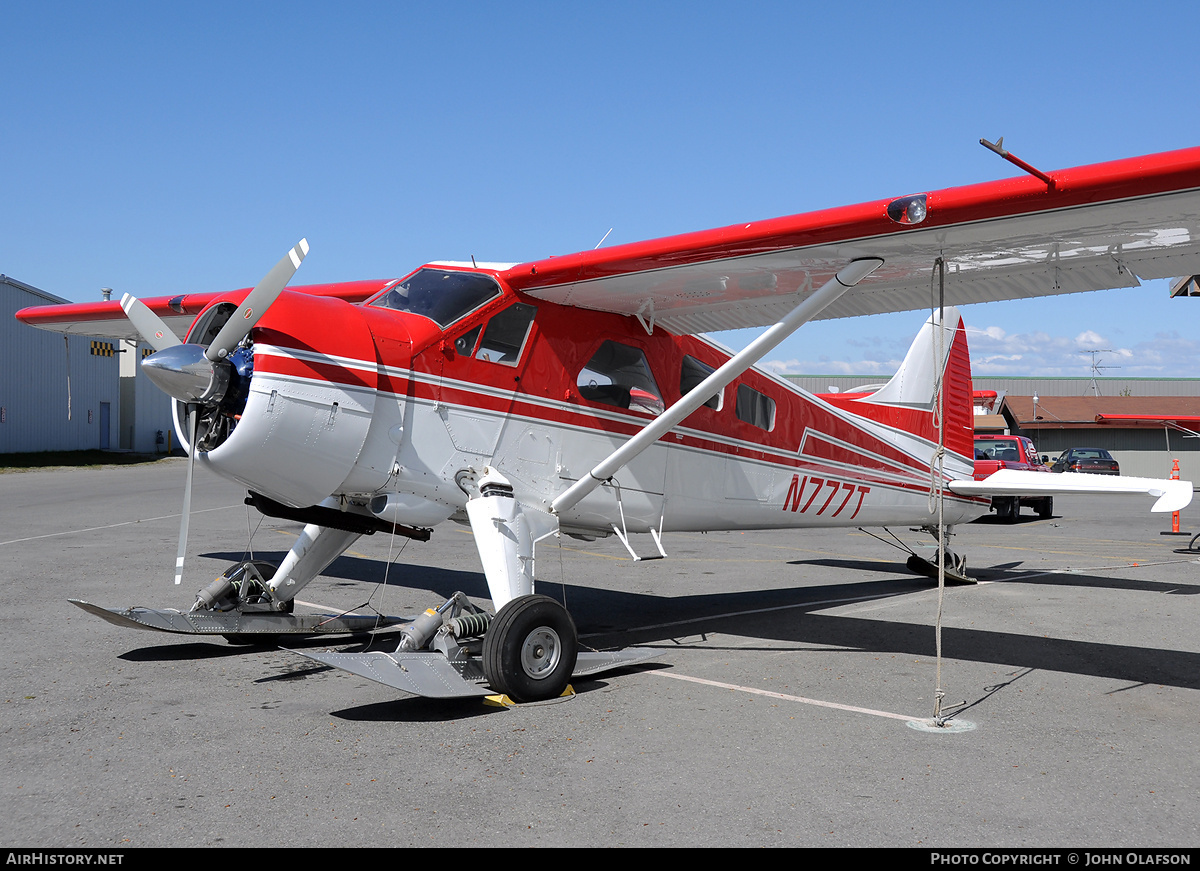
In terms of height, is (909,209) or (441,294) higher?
(909,209)

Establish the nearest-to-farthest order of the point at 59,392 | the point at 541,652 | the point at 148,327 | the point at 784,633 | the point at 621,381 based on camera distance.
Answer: the point at 541,652 → the point at 148,327 → the point at 621,381 → the point at 784,633 → the point at 59,392

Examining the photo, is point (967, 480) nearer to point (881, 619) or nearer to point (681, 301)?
point (881, 619)

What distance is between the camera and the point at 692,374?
326 inches

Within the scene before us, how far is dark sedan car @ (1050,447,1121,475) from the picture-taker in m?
34.5

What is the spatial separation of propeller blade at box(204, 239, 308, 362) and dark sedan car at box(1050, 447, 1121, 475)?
33470 millimetres

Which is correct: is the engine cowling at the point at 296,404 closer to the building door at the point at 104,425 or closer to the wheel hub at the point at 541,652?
the wheel hub at the point at 541,652

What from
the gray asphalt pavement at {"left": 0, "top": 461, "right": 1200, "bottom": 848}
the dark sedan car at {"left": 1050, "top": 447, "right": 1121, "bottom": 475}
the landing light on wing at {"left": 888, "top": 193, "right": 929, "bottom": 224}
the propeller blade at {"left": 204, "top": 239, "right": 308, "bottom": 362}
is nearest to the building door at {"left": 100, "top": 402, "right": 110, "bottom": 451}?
the gray asphalt pavement at {"left": 0, "top": 461, "right": 1200, "bottom": 848}

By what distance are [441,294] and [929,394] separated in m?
6.72

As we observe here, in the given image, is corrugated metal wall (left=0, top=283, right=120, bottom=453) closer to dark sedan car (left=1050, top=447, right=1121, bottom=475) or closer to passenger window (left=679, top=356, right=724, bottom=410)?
passenger window (left=679, top=356, right=724, bottom=410)

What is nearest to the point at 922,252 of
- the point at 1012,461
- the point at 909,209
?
the point at 909,209

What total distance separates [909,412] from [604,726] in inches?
266

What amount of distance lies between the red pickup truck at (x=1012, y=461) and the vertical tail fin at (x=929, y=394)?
12.4 metres

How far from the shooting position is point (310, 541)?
8.00 m

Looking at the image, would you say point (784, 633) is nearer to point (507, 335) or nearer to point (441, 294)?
point (507, 335)
